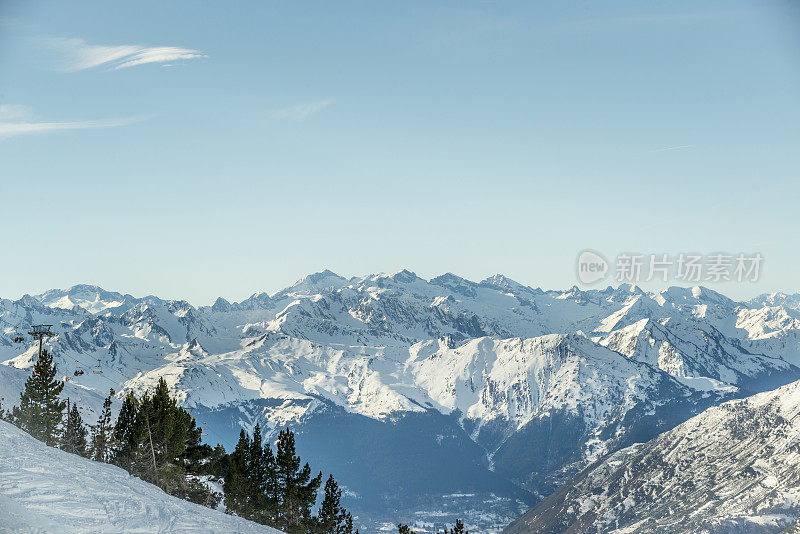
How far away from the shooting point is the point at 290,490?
349ft

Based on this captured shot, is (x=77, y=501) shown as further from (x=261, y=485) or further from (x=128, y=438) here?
(x=261, y=485)

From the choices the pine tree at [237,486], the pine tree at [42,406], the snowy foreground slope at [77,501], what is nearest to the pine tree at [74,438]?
the pine tree at [42,406]

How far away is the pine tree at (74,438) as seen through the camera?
109162 millimetres

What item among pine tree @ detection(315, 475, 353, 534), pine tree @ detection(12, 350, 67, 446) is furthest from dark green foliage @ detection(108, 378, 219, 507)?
pine tree @ detection(315, 475, 353, 534)

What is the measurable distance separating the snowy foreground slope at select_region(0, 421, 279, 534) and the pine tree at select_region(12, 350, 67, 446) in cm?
3297

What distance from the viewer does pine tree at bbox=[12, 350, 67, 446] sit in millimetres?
109688

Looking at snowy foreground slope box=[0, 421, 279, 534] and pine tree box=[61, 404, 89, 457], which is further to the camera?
pine tree box=[61, 404, 89, 457]

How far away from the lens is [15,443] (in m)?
72.9

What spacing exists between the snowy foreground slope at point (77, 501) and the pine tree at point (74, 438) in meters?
31.5

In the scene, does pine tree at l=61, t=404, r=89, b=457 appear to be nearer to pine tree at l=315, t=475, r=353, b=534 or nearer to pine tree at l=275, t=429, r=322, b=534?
pine tree at l=275, t=429, r=322, b=534

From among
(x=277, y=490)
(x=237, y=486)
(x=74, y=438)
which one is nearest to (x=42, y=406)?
(x=74, y=438)

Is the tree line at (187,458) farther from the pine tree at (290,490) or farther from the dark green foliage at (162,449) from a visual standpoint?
the dark green foliage at (162,449)

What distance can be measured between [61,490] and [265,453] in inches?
2028

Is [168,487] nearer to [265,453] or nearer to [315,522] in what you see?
[265,453]
